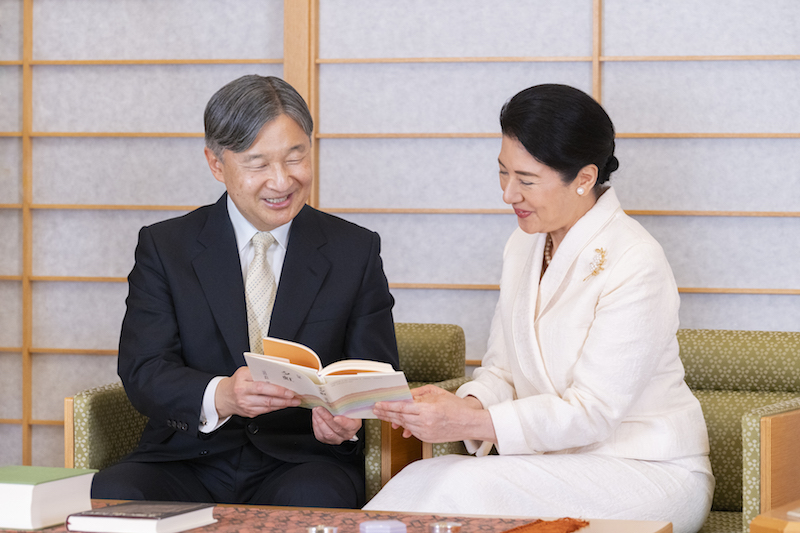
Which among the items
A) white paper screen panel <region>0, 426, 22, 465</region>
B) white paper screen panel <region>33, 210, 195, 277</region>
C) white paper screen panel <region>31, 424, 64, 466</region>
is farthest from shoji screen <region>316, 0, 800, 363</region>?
white paper screen panel <region>0, 426, 22, 465</region>

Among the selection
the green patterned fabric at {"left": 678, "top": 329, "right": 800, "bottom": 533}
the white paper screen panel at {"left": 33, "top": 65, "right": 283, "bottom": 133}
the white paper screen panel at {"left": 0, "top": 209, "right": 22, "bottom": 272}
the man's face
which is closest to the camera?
the man's face

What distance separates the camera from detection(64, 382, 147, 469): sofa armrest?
2.09 m

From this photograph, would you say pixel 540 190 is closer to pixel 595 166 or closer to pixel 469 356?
pixel 595 166

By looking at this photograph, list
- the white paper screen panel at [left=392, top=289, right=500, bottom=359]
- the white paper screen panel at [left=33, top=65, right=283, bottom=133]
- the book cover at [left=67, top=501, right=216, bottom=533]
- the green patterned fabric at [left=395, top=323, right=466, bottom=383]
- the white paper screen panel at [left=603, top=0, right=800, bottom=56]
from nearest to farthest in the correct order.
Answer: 1. the book cover at [left=67, top=501, right=216, bottom=533]
2. the green patterned fabric at [left=395, top=323, right=466, bottom=383]
3. the white paper screen panel at [left=603, top=0, right=800, bottom=56]
4. the white paper screen panel at [left=392, top=289, right=500, bottom=359]
5. the white paper screen panel at [left=33, top=65, right=283, bottom=133]

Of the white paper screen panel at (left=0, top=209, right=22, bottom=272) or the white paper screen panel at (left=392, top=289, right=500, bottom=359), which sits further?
the white paper screen panel at (left=0, top=209, right=22, bottom=272)

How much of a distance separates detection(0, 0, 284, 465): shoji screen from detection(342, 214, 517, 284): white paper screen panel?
0.70 metres

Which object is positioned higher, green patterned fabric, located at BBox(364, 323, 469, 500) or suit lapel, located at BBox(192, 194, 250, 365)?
suit lapel, located at BBox(192, 194, 250, 365)

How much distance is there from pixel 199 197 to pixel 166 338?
4.76 feet

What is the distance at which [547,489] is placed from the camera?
178 centimetres

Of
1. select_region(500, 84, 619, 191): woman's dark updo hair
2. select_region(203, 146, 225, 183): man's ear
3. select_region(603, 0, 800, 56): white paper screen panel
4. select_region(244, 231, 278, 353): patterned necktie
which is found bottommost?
select_region(244, 231, 278, 353): patterned necktie

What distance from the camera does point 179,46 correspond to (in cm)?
340

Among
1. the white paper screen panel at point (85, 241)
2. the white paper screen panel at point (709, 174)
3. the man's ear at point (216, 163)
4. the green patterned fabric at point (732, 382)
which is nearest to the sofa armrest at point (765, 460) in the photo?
the green patterned fabric at point (732, 382)

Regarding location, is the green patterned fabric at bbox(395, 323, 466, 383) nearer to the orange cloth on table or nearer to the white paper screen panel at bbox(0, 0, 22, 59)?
the orange cloth on table

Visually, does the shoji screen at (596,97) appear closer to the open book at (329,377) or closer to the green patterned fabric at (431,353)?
the green patterned fabric at (431,353)
